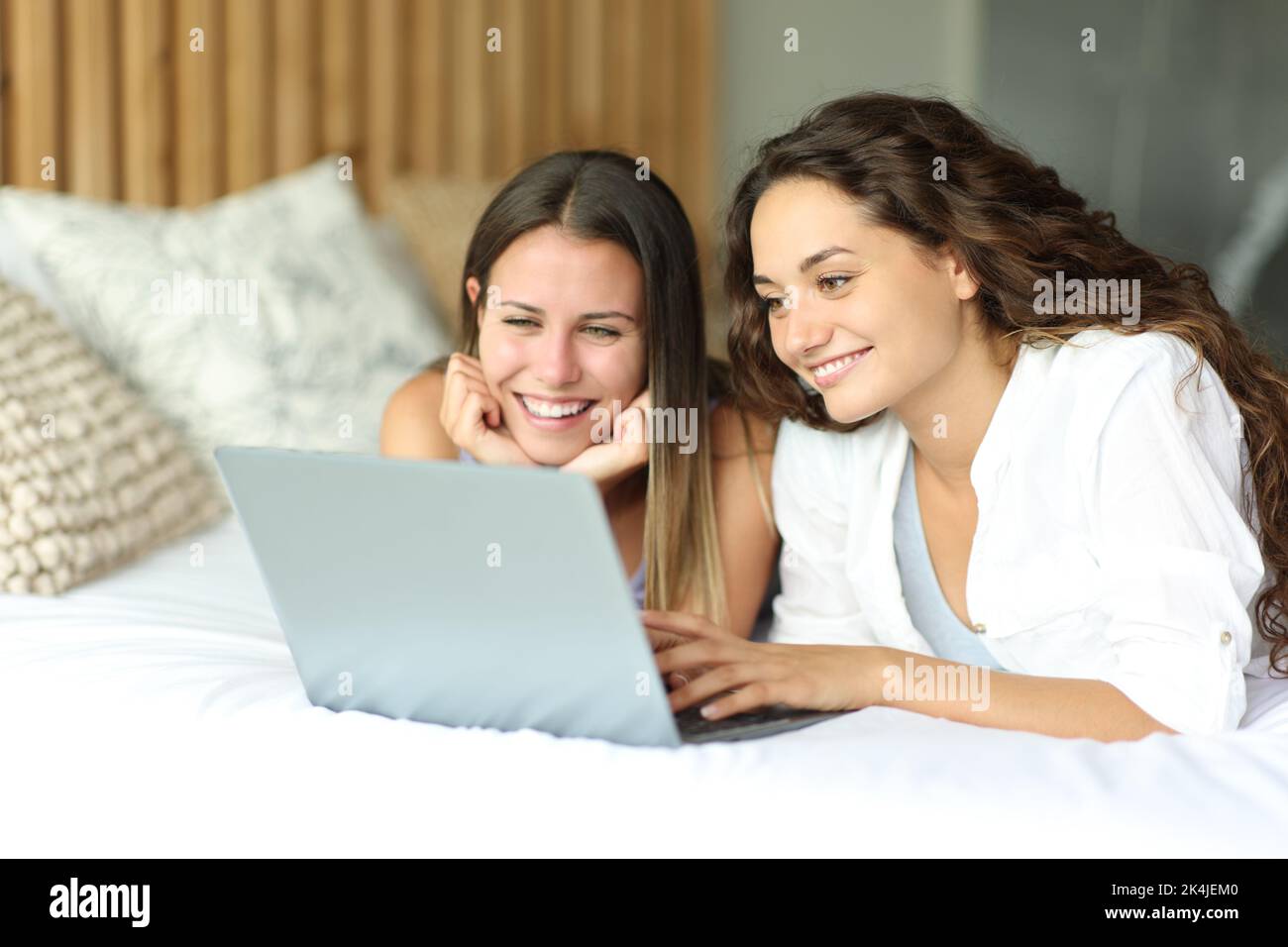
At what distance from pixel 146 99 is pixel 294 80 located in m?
0.29

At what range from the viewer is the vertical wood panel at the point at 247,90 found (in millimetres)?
2285

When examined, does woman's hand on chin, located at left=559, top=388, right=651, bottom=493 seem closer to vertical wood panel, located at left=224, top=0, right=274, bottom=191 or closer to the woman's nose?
the woman's nose

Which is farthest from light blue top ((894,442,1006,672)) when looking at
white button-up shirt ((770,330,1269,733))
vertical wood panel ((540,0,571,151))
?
vertical wood panel ((540,0,571,151))

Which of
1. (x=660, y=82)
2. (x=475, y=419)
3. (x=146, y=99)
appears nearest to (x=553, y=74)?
(x=660, y=82)

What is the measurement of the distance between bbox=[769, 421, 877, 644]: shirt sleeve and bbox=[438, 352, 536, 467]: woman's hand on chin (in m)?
0.29

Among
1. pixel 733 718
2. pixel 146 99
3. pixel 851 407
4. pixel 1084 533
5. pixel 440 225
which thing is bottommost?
pixel 733 718

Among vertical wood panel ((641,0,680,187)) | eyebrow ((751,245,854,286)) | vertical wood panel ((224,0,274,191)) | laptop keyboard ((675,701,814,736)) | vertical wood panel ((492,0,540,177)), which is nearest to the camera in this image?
laptop keyboard ((675,701,814,736))

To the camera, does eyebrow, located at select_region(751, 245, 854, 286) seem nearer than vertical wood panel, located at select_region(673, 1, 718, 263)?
Yes

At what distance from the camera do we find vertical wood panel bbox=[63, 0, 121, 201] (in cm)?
209

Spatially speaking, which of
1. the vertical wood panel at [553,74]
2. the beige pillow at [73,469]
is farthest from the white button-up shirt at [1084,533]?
the vertical wood panel at [553,74]

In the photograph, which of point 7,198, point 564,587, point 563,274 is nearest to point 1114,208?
point 563,274

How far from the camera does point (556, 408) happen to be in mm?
1379

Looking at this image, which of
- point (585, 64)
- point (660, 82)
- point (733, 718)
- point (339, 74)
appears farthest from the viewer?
point (660, 82)

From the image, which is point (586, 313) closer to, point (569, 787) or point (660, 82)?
point (569, 787)
